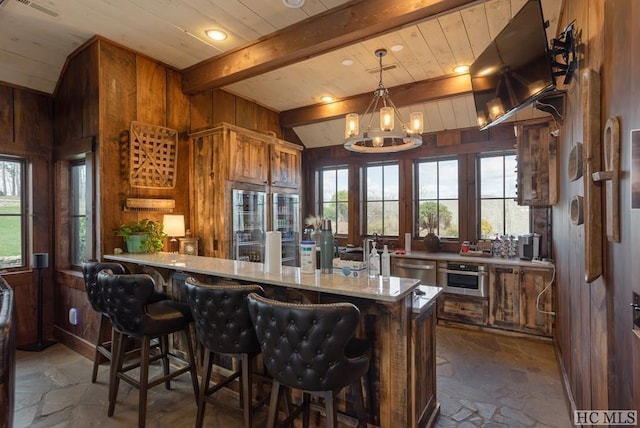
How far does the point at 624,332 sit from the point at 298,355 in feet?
4.32

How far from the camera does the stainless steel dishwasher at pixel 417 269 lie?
14.2 ft

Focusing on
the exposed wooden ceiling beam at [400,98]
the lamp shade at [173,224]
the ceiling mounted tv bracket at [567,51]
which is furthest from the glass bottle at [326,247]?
the exposed wooden ceiling beam at [400,98]

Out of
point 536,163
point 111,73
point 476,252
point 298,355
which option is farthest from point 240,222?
point 536,163

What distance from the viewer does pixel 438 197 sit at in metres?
5.04

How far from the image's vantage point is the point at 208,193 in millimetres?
3863

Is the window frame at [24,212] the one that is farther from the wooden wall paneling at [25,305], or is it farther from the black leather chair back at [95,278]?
the black leather chair back at [95,278]

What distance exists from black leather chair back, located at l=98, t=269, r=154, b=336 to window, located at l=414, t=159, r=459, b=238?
4059 millimetres

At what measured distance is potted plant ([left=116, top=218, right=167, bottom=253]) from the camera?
323cm

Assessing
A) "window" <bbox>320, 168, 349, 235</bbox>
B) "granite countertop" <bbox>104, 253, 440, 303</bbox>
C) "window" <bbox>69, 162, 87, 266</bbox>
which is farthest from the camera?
"window" <bbox>320, 168, 349, 235</bbox>

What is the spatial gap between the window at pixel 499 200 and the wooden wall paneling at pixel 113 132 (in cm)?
448

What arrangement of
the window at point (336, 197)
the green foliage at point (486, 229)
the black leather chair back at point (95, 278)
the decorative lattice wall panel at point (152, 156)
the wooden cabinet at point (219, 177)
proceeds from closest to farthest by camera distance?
the black leather chair back at point (95, 278) < the decorative lattice wall panel at point (152, 156) < the wooden cabinet at point (219, 177) < the green foliage at point (486, 229) < the window at point (336, 197)

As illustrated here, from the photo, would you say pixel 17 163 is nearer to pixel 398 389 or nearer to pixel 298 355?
pixel 298 355

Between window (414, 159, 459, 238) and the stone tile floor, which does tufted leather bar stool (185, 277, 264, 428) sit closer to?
the stone tile floor

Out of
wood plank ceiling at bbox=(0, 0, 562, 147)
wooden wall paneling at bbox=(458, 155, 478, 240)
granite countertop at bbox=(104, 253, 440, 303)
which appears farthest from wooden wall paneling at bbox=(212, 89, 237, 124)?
wooden wall paneling at bbox=(458, 155, 478, 240)
